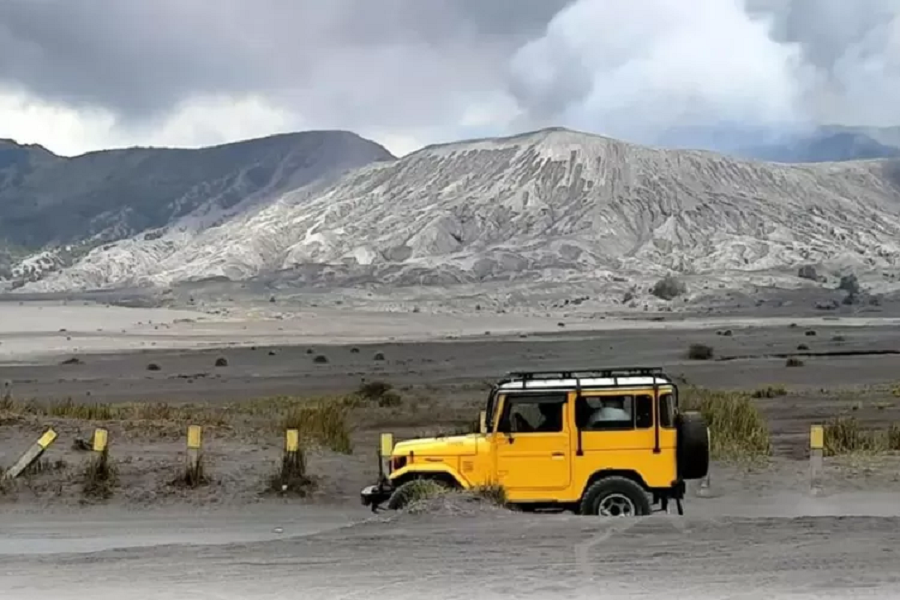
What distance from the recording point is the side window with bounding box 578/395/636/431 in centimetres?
1465

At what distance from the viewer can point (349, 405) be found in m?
35.4

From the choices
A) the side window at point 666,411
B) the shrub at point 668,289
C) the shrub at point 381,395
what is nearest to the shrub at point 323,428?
the side window at point 666,411

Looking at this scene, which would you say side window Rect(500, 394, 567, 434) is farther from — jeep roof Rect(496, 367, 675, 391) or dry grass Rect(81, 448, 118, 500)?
dry grass Rect(81, 448, 118, 500)

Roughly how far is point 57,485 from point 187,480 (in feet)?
5.99

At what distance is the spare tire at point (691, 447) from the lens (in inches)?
577

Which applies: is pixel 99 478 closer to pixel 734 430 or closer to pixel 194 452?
pixel 194 452

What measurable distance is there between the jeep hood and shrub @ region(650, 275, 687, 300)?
112266 mm

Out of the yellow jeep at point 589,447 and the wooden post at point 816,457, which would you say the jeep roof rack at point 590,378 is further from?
the wooden post at point 816,457

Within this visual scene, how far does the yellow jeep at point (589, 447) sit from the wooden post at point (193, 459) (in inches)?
174

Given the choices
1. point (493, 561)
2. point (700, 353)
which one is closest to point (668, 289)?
point (700, 353)

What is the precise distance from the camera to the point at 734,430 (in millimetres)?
23406

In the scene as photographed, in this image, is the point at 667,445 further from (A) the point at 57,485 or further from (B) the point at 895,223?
(B) the point at 895,223

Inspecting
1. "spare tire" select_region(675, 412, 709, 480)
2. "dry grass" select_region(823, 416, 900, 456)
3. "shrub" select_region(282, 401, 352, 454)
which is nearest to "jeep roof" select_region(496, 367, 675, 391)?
"spare tire" select_region(675, 412, 709, 480)

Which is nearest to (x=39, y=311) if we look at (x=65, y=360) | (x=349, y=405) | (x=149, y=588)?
(x=65, y=360)
